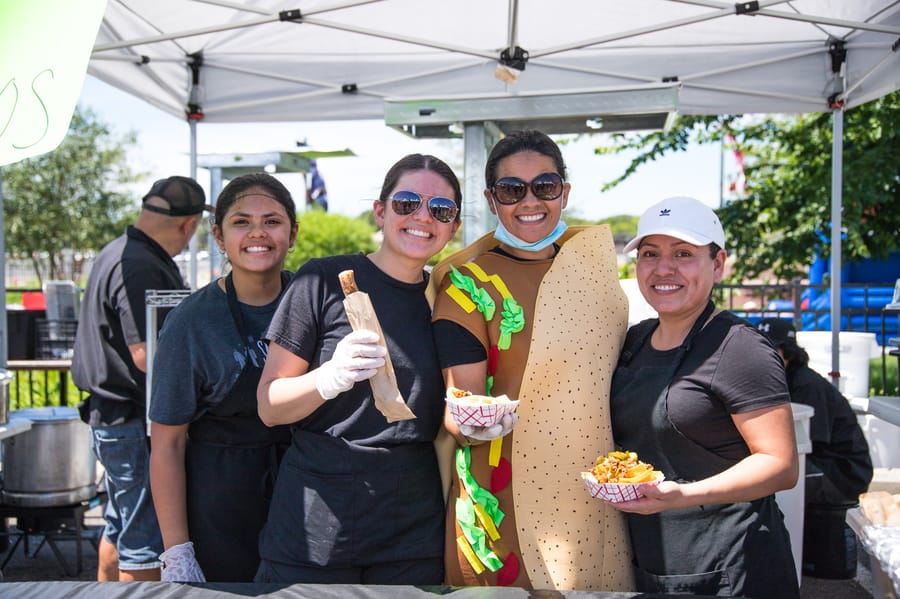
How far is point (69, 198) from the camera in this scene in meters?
24.6

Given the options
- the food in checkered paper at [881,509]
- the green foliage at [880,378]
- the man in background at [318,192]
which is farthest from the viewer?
the man in background at [318,192]

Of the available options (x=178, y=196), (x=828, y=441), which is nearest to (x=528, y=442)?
(x=178, y=196)

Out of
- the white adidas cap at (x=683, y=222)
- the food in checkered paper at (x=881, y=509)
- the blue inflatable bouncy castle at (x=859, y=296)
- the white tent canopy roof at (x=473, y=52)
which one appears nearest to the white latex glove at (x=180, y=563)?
the white adidas cap at (x=683, y=222)

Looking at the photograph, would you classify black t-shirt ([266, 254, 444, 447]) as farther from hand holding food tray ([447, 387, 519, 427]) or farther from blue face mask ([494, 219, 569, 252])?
blue face mask ([494, 219, 569, 252])

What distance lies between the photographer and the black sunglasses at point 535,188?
2.13 metres

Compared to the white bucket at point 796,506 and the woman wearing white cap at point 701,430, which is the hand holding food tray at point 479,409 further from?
the white bucket at point 796,506

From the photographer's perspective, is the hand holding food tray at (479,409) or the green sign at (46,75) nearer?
the green sign at (46,75)

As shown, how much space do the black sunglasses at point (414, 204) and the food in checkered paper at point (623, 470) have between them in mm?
756

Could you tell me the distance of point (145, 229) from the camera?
139 inches

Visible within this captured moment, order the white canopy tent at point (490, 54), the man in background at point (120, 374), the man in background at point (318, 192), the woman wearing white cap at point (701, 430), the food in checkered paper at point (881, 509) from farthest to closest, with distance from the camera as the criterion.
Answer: the man in background at point (318, 192)
the white canopy tent at point (490, 54)
the man in background at point (120, 374)
the woman wearing white cap at point (701, 430)
the food in checkered paper at point (881, 509)

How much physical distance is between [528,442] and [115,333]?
2086mm

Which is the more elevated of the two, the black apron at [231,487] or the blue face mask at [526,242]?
the blue face mask at [526,242]

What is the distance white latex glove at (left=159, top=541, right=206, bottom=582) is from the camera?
2.23 metres

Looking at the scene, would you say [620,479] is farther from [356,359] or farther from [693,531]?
[356,359]
